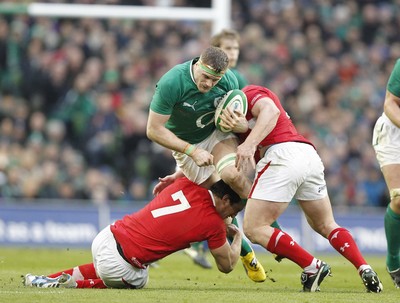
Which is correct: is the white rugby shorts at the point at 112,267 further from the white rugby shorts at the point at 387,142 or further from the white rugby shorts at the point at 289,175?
the white rugby shorts at the point at 387,142

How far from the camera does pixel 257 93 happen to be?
905 centimetres

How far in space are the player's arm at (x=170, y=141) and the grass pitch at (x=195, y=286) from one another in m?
1.12

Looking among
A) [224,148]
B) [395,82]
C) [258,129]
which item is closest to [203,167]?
[224,148]

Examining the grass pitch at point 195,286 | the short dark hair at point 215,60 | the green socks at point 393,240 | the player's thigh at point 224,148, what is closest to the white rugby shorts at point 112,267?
the grass pitch at point 195,286

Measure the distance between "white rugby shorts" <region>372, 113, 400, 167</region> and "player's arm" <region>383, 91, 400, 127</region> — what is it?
281 mm

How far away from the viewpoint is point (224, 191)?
8797 millimetres

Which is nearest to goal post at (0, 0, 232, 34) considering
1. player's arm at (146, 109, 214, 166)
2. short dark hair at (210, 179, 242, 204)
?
player's arm at (146, 109, 214, 166)

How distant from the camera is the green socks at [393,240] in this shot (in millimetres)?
9586

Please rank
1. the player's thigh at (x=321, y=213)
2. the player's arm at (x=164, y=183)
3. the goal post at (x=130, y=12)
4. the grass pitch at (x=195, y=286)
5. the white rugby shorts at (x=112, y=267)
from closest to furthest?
the grass pitch at (x=195, y=286)
the white rugby shorts at (x=112, y=267)
the player's thigh at (x=321, y=213)
the player's arm at (x=164, y=183)
the goal post at (x=130, y=12)

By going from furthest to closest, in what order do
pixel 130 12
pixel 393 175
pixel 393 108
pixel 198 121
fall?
pixel 130 12 < pixel 393 175 < pixel 393 108 < pixel 198 121

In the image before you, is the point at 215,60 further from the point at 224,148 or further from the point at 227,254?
the point at 227,254

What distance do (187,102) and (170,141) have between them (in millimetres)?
375

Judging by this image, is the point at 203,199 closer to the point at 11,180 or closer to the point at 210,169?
the point at 210,169

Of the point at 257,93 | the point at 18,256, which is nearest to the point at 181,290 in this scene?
the point at 257,93
